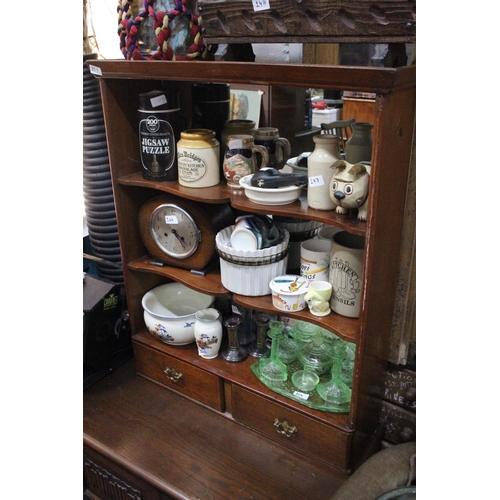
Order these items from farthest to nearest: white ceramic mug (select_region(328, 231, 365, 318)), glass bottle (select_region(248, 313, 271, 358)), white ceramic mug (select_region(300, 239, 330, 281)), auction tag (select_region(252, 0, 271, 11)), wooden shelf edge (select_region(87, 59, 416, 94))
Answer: glass bottle (select_region(248, 313, 271, 358)) < white ceramic mug (select_region(300, 239, 330, 281)) < white ceramic mug (select_region(328, 231, 365, 318)) < auction tag (select_region(252, 0, 271, 11)) < wooden shelf edge (select_region(87, 59, 416, 94))

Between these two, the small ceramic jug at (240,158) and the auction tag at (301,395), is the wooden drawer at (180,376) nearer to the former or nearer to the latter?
the auction tag at (301,395)

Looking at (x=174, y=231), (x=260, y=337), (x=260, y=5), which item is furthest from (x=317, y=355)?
(x=260, y=5)

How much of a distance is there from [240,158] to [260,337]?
551 millimetres

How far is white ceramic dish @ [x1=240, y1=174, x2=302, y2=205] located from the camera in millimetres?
1124

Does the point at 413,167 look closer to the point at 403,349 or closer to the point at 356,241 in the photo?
the point at 356,241

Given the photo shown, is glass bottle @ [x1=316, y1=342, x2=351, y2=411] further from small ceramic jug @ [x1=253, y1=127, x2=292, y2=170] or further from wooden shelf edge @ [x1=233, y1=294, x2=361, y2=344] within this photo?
small ceramic jug @ [x1=253, y1=127, x2=292, y2=170]

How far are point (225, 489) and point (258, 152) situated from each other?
86cm

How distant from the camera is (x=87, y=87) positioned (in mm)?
1658

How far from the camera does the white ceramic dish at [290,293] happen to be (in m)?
1.19

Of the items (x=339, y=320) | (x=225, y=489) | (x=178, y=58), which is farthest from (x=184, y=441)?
(x=178, y=58)

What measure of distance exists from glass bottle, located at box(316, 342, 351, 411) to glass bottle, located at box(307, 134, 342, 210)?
0.42 m

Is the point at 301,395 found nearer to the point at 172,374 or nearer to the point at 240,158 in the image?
the point at 172,374

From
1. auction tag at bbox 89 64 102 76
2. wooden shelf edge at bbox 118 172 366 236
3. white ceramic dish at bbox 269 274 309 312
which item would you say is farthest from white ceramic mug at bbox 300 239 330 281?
auction tag at bbox 89 64 102 76

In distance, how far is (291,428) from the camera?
1310 mm
